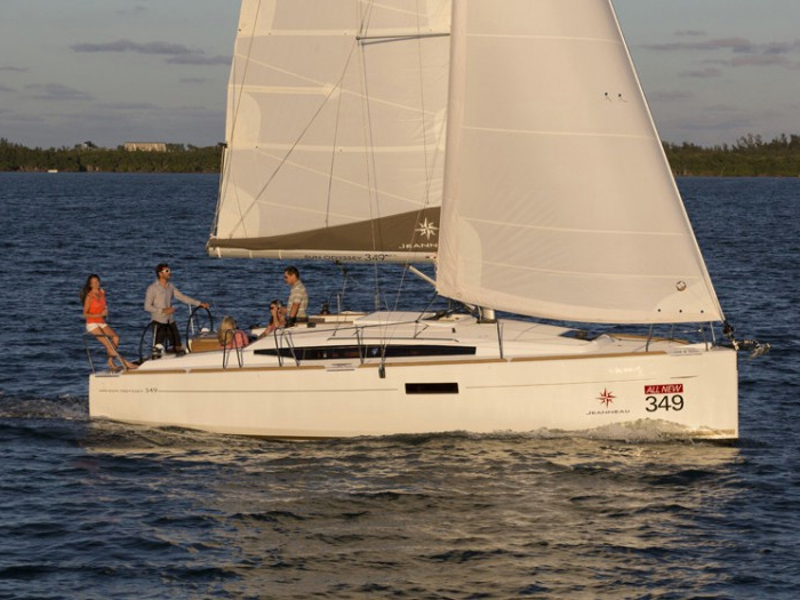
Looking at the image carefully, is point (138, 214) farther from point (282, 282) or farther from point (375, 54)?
point (375, 54)

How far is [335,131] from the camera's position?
73.5 feet

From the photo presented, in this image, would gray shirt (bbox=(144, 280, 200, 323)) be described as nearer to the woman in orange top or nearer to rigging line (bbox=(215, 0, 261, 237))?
the woman in orange top

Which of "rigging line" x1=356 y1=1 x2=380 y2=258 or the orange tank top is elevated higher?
"rigging line" x1=356 y1=1 x2=380 y2=258

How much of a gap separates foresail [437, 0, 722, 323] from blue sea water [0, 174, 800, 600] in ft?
7.33

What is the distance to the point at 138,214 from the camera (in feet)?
293

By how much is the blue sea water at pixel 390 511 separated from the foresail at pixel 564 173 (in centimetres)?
224

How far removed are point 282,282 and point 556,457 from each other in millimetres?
27184

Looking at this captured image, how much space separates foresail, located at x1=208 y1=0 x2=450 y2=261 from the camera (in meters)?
21.9

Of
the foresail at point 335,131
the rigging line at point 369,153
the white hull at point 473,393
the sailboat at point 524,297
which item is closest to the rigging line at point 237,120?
the foresail at point 335,131

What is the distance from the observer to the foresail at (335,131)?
862 inches

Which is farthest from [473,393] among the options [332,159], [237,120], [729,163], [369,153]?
[729,163]

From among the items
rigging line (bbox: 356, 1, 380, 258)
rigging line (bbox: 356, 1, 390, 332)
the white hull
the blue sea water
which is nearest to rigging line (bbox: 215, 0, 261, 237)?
rigging line (bbox: 356, 1, 390, 332)

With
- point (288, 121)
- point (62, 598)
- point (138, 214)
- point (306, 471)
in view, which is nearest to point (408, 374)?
point (306, 471)

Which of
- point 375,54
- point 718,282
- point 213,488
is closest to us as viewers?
point 213,488
